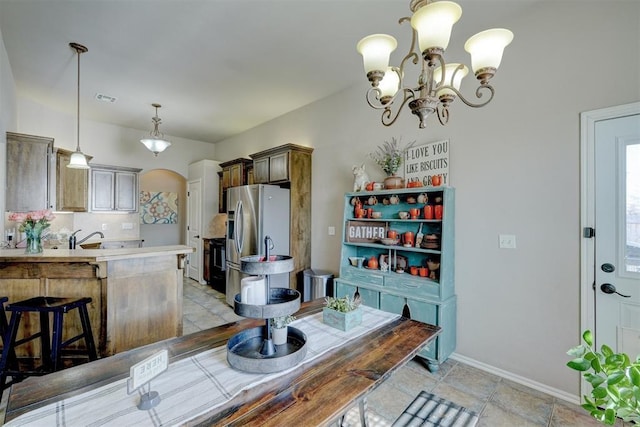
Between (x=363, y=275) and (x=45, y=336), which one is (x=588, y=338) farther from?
(x=45, y=336)

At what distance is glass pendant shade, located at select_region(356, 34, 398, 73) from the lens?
1.48 metres

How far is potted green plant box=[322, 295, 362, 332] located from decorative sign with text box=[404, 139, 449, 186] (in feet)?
6.05

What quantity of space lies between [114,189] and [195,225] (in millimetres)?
1593

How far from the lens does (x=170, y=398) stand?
93 centimetres

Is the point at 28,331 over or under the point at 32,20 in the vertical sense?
under

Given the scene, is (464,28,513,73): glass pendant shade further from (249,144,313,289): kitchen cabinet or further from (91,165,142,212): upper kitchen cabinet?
(91,165,142,212): upper kitchen cabinet

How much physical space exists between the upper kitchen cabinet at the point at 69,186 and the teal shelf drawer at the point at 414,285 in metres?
4.91

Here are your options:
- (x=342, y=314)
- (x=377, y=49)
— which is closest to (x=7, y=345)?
(x=342, y=314)

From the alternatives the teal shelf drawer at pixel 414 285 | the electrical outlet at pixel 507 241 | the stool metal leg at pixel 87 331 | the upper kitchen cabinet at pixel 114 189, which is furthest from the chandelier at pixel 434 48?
the upper kitchen cabinet at pixel 114 189

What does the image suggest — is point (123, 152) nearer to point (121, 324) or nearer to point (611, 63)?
point (121, 324)

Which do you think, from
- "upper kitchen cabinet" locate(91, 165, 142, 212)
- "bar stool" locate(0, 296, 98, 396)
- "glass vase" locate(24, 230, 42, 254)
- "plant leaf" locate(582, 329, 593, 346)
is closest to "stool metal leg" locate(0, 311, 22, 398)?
"bar stool" locate(0, 296, 98, 396)

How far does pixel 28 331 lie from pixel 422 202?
3755mm

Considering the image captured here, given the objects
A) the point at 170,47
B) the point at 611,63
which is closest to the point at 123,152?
the point at 170,47

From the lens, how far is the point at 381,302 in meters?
3.00
